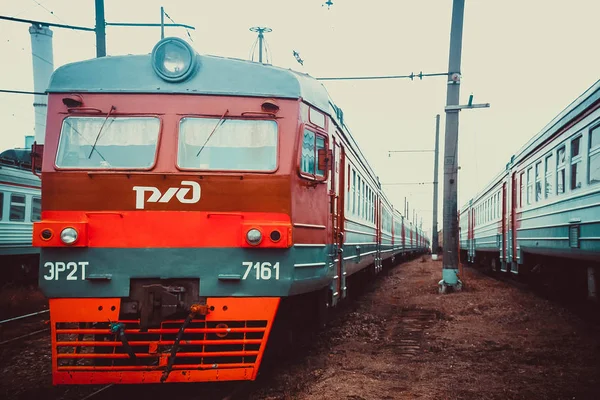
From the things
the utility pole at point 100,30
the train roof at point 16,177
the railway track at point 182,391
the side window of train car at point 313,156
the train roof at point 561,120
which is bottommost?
the railway track at point 182,391

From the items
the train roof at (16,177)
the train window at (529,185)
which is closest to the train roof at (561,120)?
Answer: the train window at (529,185)

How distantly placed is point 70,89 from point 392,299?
31.0 ft

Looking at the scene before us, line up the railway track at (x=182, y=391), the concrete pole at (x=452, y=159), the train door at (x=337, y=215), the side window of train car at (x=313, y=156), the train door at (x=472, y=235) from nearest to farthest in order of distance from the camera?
1. the railway track at (x=182, y=391)
2. the side window of train car at (x=313, y=156)
3. the train door at (x=337, y=215)
4. the concrete pole at (x=452, y=159)
5. the train door at (x=472, y=235)

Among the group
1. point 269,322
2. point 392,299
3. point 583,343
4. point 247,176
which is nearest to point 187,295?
point 269,322

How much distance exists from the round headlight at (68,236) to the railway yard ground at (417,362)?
5.03 feet

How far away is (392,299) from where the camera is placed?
1320 cm

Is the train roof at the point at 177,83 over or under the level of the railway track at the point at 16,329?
over

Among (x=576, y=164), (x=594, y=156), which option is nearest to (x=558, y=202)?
(x=576, y=164)

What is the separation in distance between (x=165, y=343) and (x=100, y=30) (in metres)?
10.3

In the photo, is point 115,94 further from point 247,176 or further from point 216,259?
point 216,259

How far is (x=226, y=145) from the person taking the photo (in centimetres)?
541

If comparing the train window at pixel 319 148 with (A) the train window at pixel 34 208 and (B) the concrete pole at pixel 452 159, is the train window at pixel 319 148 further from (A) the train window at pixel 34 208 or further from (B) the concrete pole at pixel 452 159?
(A) the train window at pixel 34 208

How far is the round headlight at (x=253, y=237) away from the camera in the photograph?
519cm

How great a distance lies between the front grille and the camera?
4.92m
